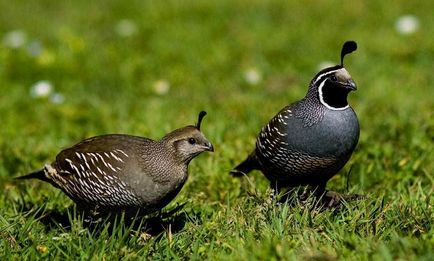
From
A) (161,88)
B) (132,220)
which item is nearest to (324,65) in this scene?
(161,88)

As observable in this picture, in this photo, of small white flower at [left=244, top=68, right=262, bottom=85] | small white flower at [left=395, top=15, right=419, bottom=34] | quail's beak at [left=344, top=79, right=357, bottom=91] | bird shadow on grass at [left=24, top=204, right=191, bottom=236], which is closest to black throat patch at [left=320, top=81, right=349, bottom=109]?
quail's beak at [left=344, top=79, right=357, bottom=91]

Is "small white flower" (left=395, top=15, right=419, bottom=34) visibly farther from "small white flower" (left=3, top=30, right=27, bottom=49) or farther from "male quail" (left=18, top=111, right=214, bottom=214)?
"male quail" (left=18, top=111, right=214, bottom=214)

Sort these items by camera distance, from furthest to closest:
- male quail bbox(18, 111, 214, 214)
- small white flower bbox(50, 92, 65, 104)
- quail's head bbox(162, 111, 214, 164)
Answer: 1. small white flower bbox(50, 92, 65, 104)
2. quail's head bbox(162, 111, 214, 164)
3. male quail bbox(18, 111, 214, 214)

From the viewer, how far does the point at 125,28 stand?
1137cm

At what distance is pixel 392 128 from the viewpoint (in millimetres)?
7586

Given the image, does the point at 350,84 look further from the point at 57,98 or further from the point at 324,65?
the point at 57,98

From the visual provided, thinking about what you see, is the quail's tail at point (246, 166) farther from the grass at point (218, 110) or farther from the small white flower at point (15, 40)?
the small white flower at point (15, 40)

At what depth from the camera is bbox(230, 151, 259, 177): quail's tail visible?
20.7 ft

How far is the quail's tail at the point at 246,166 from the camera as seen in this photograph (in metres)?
6.31

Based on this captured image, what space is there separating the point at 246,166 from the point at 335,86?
1074 millimetres

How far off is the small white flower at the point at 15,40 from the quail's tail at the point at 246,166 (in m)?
5.10

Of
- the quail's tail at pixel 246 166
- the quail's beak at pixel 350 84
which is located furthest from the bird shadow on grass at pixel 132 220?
the quail's beak at pixel 350 84

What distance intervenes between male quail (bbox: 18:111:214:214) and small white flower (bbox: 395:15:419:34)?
5.84 meters

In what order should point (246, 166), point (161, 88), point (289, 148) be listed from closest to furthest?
point (289, 148) < point (246, 166) < point (161, 88)
